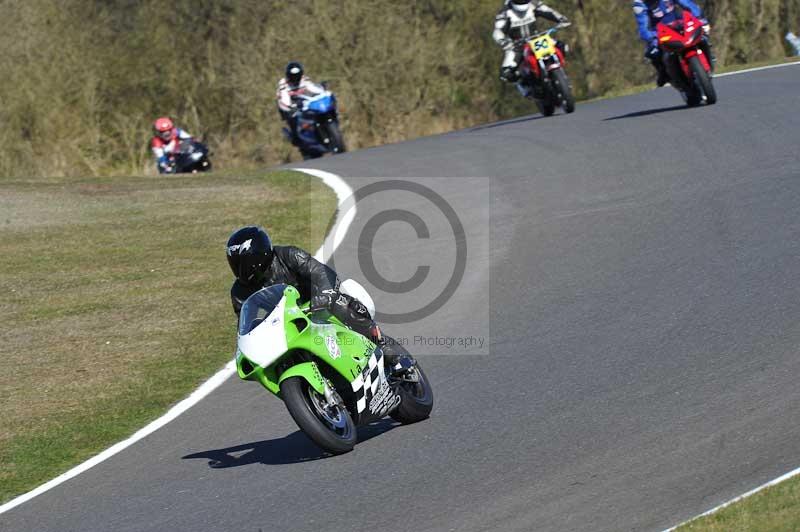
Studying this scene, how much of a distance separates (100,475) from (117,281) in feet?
20.8

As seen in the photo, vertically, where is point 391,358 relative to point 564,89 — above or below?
below

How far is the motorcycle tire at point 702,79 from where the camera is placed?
16.8 m

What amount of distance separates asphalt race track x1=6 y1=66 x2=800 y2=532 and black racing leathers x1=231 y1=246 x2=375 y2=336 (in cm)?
74

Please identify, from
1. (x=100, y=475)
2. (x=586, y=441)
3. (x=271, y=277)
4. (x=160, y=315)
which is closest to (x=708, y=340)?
(x=586, y=441)

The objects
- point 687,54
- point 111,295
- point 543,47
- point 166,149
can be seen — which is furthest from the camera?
point 166,149

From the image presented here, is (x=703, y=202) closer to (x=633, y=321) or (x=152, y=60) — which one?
(x=633, y=321)

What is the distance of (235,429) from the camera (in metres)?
8.29

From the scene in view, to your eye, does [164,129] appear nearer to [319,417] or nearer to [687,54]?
[687,54]

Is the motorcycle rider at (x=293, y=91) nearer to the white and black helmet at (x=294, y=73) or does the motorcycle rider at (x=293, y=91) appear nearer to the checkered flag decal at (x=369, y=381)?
the white and black helmet at (x=294, y=73)

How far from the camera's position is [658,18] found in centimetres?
1747

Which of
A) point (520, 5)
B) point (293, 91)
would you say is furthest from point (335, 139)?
point (520, 5)

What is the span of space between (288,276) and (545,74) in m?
12.7

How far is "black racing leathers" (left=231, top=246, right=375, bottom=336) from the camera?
7.41 metres

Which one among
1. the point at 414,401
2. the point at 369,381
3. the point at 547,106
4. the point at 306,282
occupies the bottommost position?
the point at 414,401
